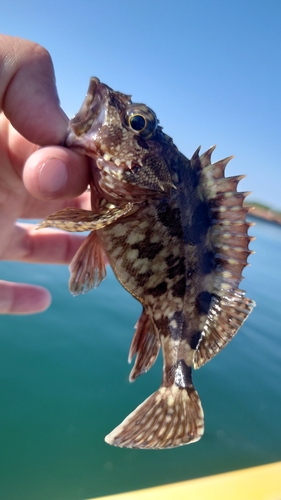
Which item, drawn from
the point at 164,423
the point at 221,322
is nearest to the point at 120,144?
the point at 221,322

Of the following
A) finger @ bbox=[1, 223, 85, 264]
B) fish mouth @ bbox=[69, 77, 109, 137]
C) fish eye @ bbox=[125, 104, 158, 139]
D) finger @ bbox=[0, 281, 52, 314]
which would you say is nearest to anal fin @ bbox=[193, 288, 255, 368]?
fish eye @ bbox=[125, 104, 158, 139]

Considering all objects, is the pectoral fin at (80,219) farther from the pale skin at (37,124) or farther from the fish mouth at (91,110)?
the fish mouth at (91,110)

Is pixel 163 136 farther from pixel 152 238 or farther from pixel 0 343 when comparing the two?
pixel 0 343

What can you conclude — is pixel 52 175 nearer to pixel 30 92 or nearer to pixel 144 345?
pixel 30 92

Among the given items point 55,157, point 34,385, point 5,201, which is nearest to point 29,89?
point 55,157

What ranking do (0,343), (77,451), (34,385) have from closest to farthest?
1. (77,451)
2. (34,385)
3. (0,343)

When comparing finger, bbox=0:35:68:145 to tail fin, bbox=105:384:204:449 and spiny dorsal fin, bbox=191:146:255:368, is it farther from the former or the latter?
tail fin, bbox=105:384:204:449
